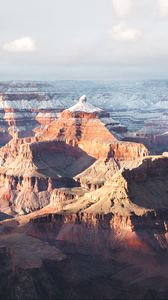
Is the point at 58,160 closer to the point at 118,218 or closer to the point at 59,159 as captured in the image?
the point at 59,159

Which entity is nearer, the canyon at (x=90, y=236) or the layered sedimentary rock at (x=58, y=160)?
the canyon at (x=90, y=236)

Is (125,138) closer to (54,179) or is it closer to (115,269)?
(54,179)

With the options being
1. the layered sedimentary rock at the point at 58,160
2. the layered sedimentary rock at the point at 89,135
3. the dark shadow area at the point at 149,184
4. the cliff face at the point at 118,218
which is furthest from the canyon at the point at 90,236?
the layered sedimentary rock at the point at 89,135

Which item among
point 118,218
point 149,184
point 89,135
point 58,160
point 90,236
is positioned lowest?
point 90,236

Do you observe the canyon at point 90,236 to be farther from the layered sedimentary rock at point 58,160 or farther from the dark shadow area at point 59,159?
the dark shadow area at point 59,159

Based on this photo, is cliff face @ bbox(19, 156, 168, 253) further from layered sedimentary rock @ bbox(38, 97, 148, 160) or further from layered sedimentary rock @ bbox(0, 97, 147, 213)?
layered sedimentary rock @ bbox(38, 97, 148, 160)

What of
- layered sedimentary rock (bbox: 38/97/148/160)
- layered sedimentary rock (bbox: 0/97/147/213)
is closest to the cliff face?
layered sedimentary rock (bbox: 0/97/147/213)

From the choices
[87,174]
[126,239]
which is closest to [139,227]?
[126,239]

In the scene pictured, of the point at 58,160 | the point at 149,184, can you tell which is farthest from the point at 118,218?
the point at 58,160

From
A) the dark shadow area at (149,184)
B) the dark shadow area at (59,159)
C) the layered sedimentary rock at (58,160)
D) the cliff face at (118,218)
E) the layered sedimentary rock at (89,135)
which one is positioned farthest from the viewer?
the layered sedimentary rock at (89,135)
